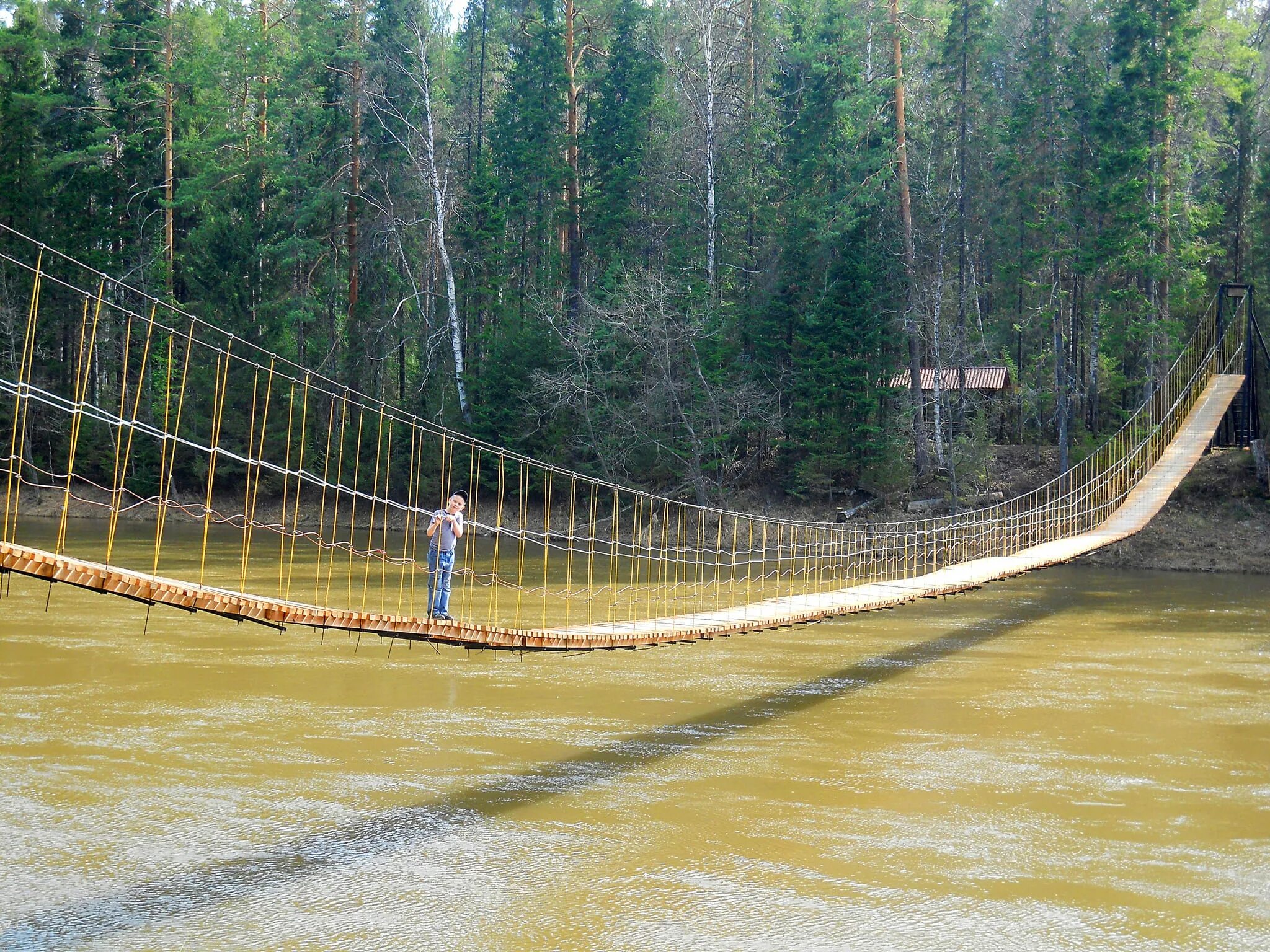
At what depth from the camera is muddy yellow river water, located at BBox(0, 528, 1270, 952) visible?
6.10 meters

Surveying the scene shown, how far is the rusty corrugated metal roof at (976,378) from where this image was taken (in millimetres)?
28438

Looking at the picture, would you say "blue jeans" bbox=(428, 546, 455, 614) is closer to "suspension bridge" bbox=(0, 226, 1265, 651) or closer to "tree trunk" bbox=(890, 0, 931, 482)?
"suspension bridge" bbox=(0, 226, 1265, 651)

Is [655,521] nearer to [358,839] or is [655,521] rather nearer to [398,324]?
[398,324]

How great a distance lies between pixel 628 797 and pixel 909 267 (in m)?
17.7

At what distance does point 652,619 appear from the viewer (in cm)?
1223

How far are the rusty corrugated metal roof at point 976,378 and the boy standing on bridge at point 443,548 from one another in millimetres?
20090

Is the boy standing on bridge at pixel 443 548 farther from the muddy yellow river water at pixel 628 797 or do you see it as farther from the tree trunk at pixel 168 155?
the tree trunk at pixel 168 155

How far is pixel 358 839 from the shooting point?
7.13m

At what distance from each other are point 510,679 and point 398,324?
18814mm

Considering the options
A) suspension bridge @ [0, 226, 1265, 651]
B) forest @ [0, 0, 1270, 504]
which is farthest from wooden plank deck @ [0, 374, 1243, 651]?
forest @ [0, 0, 1270, 504]

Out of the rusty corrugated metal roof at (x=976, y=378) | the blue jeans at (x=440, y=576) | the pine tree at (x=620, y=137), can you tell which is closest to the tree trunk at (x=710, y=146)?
the pine tree at (x=620, y=137)

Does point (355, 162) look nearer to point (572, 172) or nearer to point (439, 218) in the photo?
point (439, 218)

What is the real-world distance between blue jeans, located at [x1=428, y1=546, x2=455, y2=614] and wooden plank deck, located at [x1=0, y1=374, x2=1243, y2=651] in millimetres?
261

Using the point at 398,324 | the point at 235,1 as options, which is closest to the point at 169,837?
the point at 398,324
